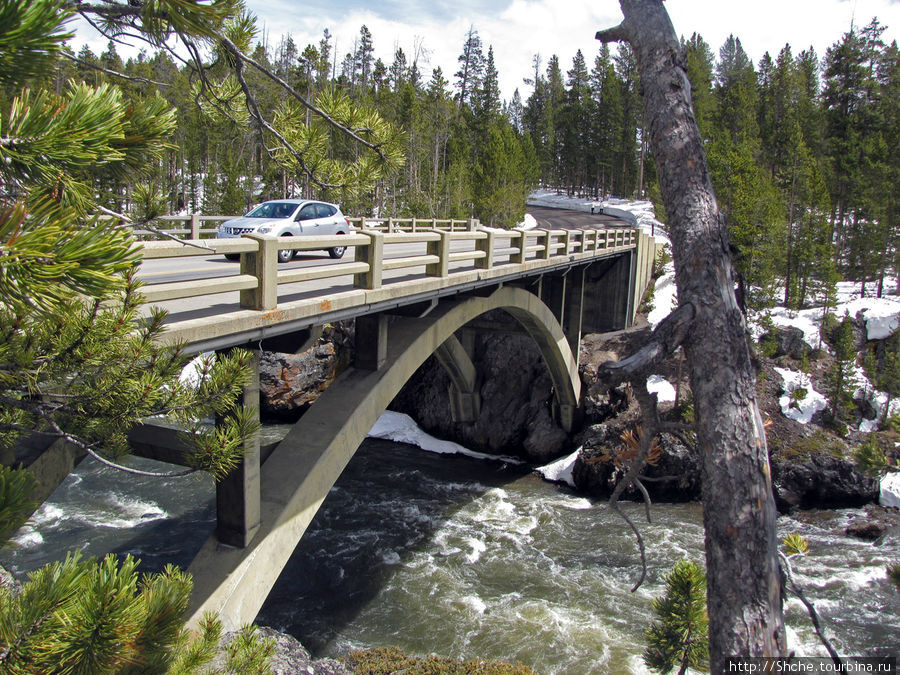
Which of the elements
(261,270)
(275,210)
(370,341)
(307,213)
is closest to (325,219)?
(307,213)

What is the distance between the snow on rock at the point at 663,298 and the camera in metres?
29.9

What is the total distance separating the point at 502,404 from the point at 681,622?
20.3 m

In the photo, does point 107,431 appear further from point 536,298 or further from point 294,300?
point 536,298

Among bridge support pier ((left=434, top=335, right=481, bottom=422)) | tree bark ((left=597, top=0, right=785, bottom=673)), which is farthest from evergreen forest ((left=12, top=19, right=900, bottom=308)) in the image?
bridge support pier ((left=434, top=335, right=481, bottom=422))

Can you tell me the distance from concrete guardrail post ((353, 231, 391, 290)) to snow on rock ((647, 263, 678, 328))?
2276 centimetres

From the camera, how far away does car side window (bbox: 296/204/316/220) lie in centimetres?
1158

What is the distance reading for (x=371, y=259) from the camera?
293 inches

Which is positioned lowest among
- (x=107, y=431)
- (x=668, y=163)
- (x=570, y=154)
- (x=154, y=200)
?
A: (x=107, y=431)

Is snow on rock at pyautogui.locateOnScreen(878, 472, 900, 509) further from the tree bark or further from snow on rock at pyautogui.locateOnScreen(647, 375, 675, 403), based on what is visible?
the tree bark

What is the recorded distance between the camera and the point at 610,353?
25672mm

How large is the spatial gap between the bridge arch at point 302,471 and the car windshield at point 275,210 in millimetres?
3304

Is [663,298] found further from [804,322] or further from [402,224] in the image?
[402,224]

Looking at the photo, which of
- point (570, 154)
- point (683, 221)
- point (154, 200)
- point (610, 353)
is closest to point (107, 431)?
point (154, 200)

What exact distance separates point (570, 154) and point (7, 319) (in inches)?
2985
